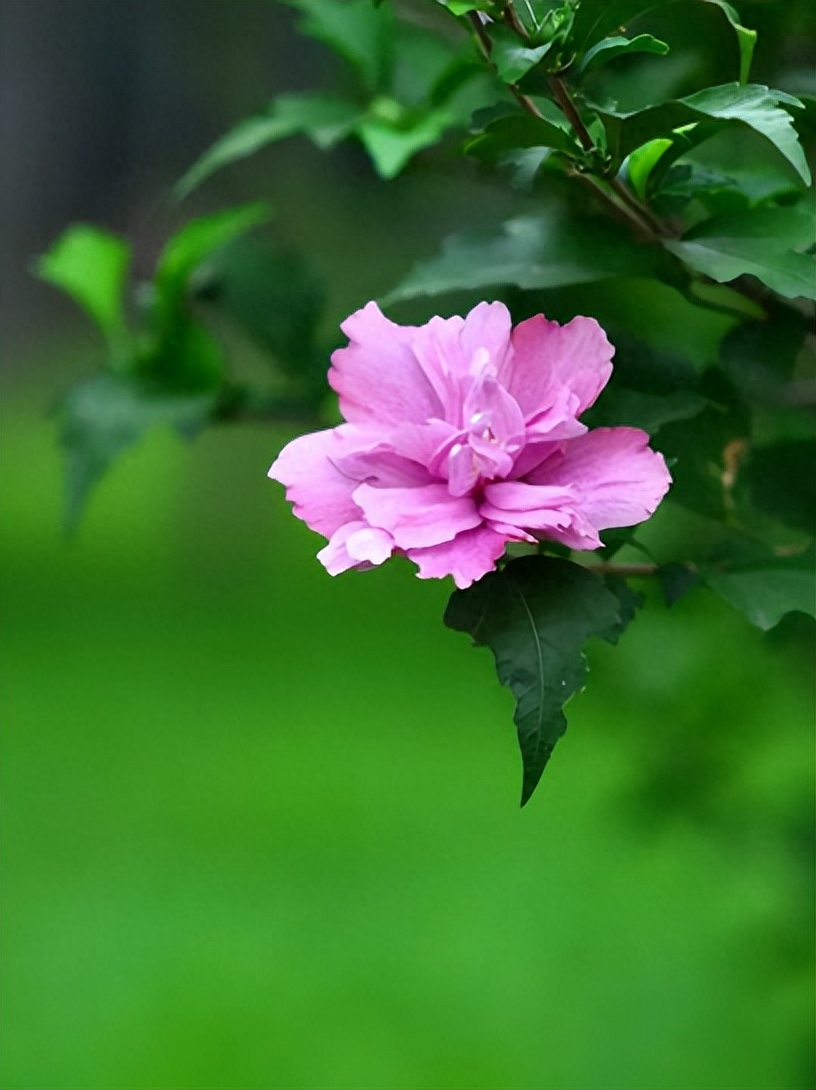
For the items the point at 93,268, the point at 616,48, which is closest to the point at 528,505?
the point at 616,48

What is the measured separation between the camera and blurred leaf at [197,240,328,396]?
568 millimetres

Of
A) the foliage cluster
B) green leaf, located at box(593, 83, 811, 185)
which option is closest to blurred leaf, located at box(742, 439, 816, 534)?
the foliage cluster

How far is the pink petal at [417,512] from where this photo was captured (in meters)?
0.27

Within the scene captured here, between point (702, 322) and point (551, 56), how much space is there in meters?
0.24

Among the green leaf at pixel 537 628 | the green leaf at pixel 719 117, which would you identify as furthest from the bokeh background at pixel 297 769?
the green leaf at pixel 719 117

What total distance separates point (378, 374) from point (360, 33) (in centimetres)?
31

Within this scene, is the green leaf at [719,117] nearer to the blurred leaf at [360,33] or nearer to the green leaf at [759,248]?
the green leaf at [759,248]

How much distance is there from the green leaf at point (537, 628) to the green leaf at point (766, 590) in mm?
69

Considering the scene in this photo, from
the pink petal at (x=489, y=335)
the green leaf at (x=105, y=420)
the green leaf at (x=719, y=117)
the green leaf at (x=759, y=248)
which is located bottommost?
the green leaf at (x=105, y=420)

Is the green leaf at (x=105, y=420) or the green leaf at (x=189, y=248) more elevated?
the green leaf at (x=189, y=248)

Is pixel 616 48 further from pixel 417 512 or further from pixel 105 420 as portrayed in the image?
pixel 105 420

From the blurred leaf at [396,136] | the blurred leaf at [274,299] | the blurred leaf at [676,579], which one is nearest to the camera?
the blurred leaf at [676,579]

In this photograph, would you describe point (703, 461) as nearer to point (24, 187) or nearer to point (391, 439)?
point (391, 439)

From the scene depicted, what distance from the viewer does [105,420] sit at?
0.54 meters
